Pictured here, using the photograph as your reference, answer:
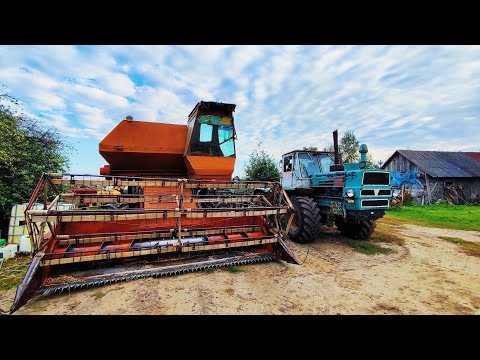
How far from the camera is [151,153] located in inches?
235

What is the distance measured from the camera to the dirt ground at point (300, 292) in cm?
306

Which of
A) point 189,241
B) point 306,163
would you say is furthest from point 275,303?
point 306,163

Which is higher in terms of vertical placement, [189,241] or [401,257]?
[189,241]

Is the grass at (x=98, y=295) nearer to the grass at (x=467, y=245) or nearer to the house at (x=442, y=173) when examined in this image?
the grass at (x=467, y=245)

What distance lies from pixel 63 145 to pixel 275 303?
8559mm

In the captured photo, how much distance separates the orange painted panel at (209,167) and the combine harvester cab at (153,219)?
0.02 m

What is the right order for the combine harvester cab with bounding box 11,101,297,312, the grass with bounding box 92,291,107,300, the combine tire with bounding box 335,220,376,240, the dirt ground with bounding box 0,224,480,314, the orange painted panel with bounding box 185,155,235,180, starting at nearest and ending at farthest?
1. the dirt ground with bounding box 0,224,480,314
2. the grass with bounding box 92,291,107,300
3. the combine harvester cab with bounding box 11,101,297,312
4. the orange painted panel with bounding box 185,155,235,180
5. the combine tire with bounding box 335,220,376,240

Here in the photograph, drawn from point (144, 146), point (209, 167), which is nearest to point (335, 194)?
point (209, 167)

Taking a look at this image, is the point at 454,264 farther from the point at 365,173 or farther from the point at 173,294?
the point at 173,294

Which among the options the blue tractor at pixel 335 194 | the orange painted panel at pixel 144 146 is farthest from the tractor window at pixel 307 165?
the orange painted panel at pixel 144 146

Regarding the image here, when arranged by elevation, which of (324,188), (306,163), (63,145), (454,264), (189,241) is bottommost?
Result: (454,264)

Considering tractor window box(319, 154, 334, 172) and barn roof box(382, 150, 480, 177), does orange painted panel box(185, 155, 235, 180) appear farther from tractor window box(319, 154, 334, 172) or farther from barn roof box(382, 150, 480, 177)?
barn roof box(382, 150, 480, 177)

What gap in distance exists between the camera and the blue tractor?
5797 mm

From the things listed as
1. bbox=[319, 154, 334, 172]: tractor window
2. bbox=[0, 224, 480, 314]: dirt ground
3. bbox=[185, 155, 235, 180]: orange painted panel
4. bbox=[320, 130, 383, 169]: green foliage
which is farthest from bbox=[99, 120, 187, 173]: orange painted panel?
bbox=[320, 130, 383, 169]: green foliage
